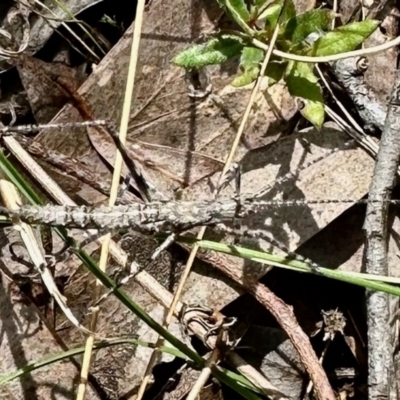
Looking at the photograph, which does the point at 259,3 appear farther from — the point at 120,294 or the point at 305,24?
the point at 120,294

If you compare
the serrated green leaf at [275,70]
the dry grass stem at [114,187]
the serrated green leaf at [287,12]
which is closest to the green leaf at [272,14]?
the serrated green leaf at [287,12]

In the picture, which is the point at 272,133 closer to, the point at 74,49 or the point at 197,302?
the point at 197,302

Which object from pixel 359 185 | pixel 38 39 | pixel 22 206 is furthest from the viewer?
pixel 38 39

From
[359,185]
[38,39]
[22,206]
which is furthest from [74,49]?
[359,185]

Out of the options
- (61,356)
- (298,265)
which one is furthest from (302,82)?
(61,356)

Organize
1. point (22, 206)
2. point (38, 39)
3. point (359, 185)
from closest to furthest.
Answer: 1. point (22, 206)
2. point (359, 185)
3. point (38, 39)

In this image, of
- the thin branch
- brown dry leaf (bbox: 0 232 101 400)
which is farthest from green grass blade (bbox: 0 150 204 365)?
the thin branch

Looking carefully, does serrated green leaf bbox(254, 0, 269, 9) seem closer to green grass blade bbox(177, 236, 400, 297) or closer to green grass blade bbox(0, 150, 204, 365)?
green grass blade bbox(177, 236, 400, 297)
